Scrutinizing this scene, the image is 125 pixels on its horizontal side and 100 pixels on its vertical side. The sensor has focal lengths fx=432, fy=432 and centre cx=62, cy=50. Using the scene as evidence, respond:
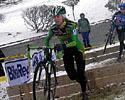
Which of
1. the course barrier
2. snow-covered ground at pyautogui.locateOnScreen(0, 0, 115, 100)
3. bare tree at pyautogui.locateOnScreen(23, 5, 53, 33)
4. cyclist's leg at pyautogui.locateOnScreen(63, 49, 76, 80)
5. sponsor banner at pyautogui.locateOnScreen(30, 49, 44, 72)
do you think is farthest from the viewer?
snow-covered ground at pyautogui.locateOnScreen(0, 0, 115, 100)

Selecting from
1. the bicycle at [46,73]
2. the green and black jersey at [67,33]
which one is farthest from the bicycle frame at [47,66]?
the green and black jersey at [67,33]

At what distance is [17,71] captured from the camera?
9.63m

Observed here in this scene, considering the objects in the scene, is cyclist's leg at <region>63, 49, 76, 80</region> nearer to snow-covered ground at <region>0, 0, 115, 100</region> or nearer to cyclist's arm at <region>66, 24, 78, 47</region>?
cyclist's arm at <region>66, 24, 78, 47</region>

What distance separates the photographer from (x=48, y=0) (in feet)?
155

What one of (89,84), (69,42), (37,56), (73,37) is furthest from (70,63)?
(89,84)

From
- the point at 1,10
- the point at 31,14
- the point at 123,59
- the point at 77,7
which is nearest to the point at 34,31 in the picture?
the point at 31,14

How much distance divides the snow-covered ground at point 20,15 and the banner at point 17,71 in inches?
942

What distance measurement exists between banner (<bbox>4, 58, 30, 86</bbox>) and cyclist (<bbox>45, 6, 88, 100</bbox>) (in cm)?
116

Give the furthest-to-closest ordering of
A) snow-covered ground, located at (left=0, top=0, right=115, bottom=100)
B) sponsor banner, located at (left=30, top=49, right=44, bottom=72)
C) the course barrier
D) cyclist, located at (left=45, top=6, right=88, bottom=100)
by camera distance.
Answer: snow-covered ground, located at (left=0, top=0, right=115, bottom=100) → the course barrier → sponsor banner, located at (left=30, top=49, right=44, bottom=72) → cyclist, located at (left=45, top=6, right=88, bottom=100)

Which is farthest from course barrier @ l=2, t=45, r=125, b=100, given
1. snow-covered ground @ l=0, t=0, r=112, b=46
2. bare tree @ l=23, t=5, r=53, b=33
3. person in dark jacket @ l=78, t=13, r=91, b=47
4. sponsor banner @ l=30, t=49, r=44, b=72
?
snow-covered ground @ l=0, t=0, r=112, b=46

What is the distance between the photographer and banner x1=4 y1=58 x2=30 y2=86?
31.2 feet

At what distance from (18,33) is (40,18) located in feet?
9.88

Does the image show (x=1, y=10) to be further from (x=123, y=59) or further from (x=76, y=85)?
(x=76, y=85)

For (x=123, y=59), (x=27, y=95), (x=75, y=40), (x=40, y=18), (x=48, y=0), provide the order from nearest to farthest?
1. (x=75, y=40)
2. (x=27, y=95)
3. (x=123, y=59)
4. (x=40, y=18)
5. (x=48, y=0)
